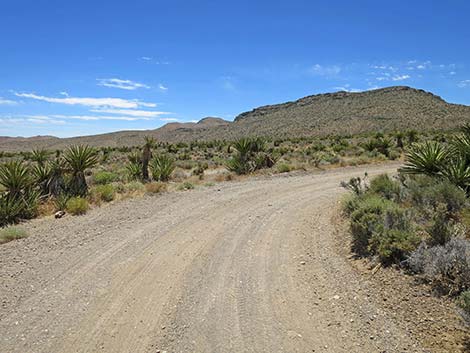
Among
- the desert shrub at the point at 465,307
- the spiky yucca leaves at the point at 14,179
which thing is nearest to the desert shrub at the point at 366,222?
the desert shrub at the point at 465,307

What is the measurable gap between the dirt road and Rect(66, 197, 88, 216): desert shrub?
0.98 metres

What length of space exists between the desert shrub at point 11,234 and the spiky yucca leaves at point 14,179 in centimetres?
307

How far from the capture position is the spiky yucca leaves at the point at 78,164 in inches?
515

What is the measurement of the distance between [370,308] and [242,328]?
176 cm

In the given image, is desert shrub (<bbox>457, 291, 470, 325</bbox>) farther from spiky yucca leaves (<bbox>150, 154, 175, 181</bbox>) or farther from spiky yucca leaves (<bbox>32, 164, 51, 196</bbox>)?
spiky yucca leaves (<bbox>150, 154, 175, 181</bbox>)

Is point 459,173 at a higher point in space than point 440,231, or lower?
higher

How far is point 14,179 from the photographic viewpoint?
11.9 metres

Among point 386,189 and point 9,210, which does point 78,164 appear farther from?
point 386,189

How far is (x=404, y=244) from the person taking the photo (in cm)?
620

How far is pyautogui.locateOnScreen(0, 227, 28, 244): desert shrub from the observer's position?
876 centimetres

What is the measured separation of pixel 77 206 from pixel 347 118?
6973cm

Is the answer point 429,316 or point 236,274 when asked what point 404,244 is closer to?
point 429,316

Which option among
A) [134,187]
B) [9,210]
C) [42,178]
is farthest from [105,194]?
[9,210]

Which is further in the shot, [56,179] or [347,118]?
[347,118]
